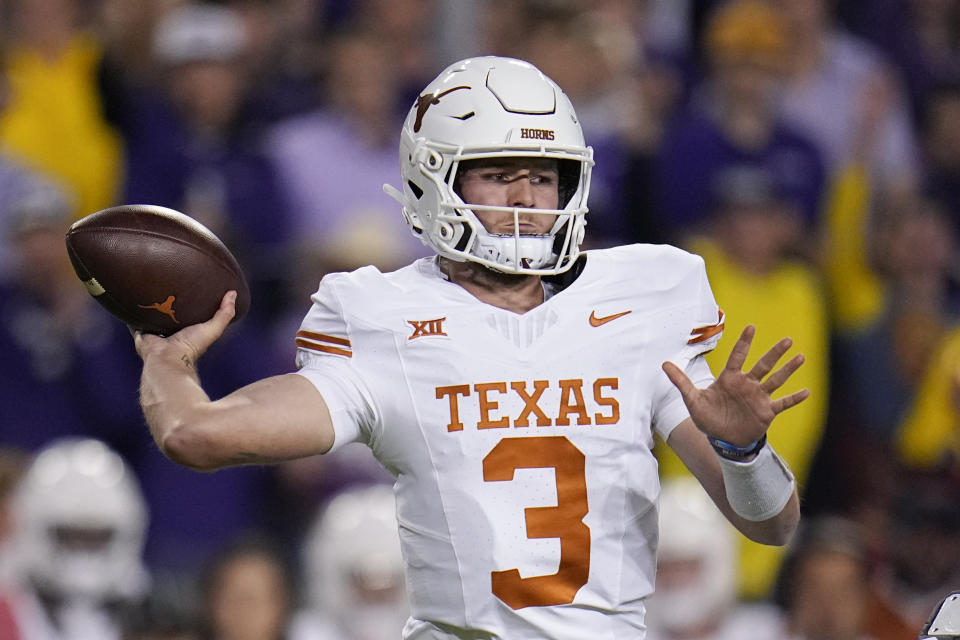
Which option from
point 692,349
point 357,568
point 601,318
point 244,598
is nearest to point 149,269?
point 601,318

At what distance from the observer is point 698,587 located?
5719 millimetres

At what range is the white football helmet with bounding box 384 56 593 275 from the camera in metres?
3.12

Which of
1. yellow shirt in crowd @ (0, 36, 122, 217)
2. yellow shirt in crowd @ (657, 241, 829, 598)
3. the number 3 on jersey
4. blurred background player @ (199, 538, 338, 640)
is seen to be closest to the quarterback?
the number 3 on jersey

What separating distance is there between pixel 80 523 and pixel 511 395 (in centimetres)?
324

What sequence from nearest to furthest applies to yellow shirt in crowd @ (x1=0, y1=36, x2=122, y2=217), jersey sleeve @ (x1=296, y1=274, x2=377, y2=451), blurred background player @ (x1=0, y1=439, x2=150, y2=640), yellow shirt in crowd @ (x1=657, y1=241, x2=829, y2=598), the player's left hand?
1. the player's left hand
2. jersey sleeve @ (x1=296, y1=274, x2=377, y2=451)
3. blurred background player @ (x1=0, y1=439, x2=150, y2=640)
4. yellow shirt in crowd @ (x1=657, y1=241, x2=829, y2=598)
5. yellow shirt in crowd @ (x1=0, y1=36, x2=122, y2=217)

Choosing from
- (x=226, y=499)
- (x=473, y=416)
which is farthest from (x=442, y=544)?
(x=226, y=499)

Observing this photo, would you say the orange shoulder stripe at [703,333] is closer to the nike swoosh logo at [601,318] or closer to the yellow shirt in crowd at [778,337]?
the nike swoosh logo at [601,318]

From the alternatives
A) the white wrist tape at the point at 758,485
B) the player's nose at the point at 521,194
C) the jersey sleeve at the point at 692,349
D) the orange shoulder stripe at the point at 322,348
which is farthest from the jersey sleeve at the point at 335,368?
the white wrist tape at the point at 758,485

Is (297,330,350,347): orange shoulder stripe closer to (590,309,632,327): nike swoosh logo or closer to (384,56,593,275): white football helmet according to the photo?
(384,56,593,275): white football helmet

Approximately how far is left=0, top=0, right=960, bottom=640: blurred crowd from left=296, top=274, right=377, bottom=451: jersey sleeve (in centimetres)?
253

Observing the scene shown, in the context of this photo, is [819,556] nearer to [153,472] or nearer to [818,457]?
[818,457]

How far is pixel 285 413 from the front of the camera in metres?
2.91

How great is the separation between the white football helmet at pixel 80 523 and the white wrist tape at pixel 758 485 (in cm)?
317

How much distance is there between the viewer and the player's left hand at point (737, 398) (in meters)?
2.86
